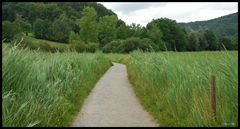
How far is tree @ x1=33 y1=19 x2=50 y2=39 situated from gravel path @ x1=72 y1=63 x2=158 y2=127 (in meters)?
66.8

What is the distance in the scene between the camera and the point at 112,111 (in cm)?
1128

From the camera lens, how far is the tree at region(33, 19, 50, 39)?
8056 centimetres

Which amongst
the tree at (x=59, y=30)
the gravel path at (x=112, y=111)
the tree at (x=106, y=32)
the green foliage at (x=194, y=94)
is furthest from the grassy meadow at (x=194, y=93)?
the tree at (x=59, y=30)

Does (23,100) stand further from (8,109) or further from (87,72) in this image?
(87,72)

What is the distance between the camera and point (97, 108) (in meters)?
11.8

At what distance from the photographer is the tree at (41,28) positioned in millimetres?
80562

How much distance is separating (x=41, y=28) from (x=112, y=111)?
246ft

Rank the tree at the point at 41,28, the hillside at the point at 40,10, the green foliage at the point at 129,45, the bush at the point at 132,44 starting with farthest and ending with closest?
the tree at the point at 41,28 < the hillside at the point at 40,10 < the bush at the point at 132,44 < the green foliage at the point at 129,45

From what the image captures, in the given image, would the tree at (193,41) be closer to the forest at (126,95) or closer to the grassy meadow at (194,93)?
the forest at (126,95)

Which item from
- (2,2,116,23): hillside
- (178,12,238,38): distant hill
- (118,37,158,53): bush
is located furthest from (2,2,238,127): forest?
(2,2,116,23): hillside

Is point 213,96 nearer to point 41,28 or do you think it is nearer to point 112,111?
point 112,111

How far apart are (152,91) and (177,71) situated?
8.34ft

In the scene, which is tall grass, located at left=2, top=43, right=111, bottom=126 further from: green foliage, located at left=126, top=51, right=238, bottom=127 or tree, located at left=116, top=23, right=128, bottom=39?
tree, located at left=116, top=23, right=128, bottom=39

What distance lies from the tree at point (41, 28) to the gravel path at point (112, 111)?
2628 inches
